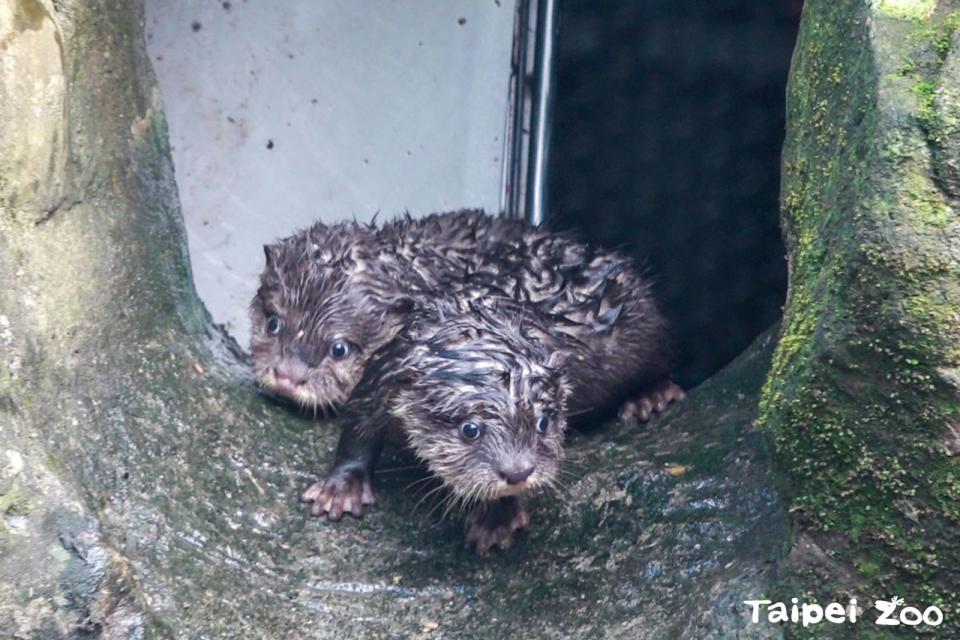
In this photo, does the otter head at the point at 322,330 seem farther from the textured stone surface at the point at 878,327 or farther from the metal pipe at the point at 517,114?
the textured stone surface at the point at 878,327

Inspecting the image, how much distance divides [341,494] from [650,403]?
1.18 m

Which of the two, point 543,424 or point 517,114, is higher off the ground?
point 517,114

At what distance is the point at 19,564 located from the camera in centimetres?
258

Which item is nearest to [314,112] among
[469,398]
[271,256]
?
[271,256]

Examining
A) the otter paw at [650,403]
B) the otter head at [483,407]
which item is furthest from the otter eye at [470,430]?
the otter paw at [650,403]

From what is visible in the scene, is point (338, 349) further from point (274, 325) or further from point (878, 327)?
point (878, 327)

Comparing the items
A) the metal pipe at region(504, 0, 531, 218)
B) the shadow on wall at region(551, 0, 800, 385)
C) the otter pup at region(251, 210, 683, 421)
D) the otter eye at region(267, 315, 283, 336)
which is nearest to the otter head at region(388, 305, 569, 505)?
the otter pup at region(251, 210, 683, 421)

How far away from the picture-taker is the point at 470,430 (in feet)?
11.5

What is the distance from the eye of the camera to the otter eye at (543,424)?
11.6 ft

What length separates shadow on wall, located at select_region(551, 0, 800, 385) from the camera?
5.08 m

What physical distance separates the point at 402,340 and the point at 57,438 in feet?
3.57

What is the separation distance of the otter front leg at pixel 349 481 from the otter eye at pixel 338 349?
0.36 meters

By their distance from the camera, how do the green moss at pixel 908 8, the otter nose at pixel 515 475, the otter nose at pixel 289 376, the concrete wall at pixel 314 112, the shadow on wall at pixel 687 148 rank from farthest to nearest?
the concrete wall at pixel 314 112 → the shadow on wall at pixel 687 148 → the otter nose at pixel 289 376 → the otter nose at pixel 515 475 → the green moss at pixel 908 8

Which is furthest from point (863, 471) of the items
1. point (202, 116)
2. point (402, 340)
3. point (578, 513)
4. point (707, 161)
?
point (202, 116)
